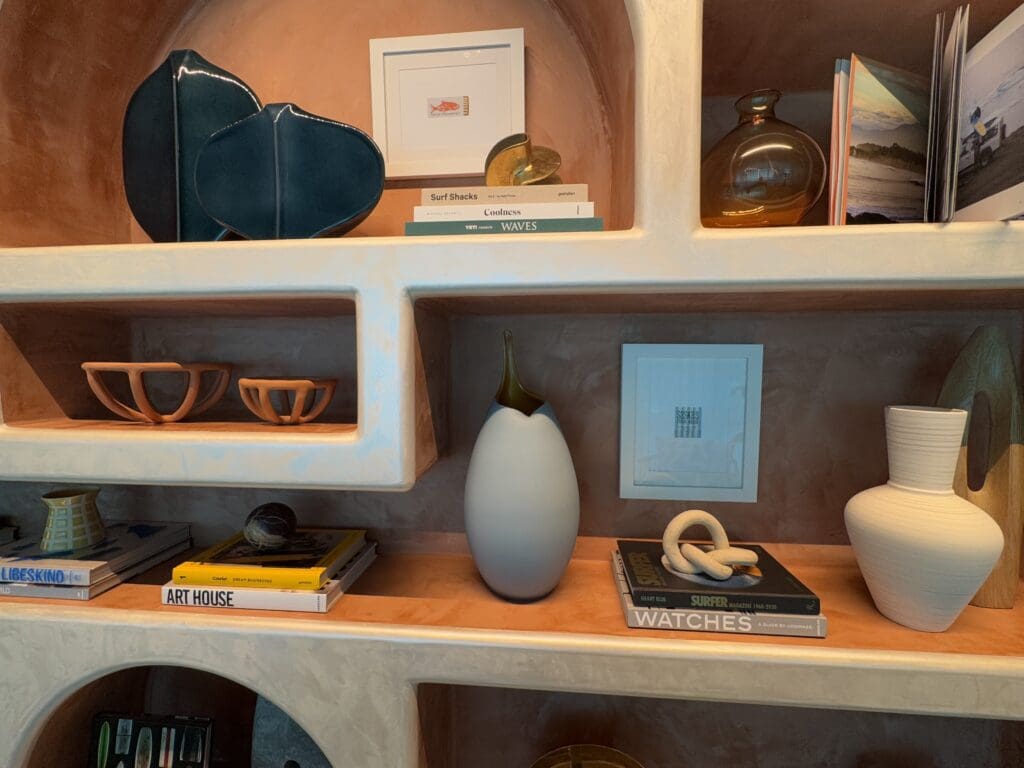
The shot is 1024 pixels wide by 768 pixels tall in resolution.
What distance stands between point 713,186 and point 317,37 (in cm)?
77

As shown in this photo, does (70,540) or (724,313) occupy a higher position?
(724,313)

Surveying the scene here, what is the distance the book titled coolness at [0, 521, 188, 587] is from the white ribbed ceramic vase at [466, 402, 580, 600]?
1.98 ft

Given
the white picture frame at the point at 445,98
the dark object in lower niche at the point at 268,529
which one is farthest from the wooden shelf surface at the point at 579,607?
the white picture frame at the point at 445,98

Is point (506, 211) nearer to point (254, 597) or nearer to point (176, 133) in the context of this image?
point (176, 133)

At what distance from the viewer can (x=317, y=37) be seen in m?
0.99

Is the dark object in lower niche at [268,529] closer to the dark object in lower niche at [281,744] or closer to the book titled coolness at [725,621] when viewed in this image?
the dark object in lower niche at [281,744]

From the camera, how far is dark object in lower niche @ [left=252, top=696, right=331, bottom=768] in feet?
2.93

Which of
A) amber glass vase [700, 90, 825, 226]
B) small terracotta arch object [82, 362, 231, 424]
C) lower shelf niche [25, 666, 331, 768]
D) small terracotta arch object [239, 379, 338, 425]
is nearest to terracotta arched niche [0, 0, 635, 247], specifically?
amber glass vase [700, 90, 825, 226]

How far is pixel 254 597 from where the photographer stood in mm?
811

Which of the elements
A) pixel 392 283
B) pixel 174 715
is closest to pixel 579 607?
pixel 392 283

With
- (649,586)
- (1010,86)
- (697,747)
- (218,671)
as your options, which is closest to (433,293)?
(649,586)

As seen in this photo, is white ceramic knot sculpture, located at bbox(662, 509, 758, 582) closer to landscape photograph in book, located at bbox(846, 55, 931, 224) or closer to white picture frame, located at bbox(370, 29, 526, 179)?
landscape photograph in book, located at bbox(846, 55, 931, 224)

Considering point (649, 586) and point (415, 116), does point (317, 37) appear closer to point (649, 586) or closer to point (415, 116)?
point (415, 116)

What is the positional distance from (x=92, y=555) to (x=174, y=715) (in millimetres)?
330
